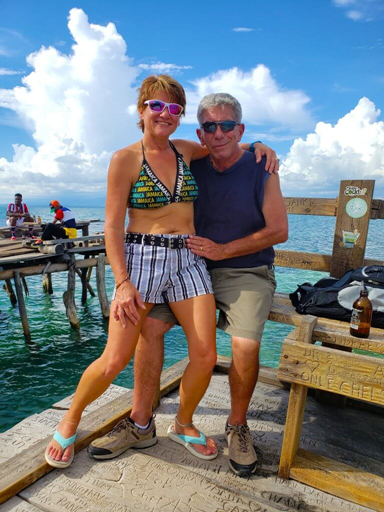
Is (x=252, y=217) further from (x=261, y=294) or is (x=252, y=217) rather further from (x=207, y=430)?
(x=207, y=430)

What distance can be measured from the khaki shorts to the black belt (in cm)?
56

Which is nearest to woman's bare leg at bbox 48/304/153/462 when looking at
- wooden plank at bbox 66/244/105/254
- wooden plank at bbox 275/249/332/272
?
wooden plank at bbox 275/249/332/272

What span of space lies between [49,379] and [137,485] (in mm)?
8403

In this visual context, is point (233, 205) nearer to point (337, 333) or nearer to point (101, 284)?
point (337, 333)

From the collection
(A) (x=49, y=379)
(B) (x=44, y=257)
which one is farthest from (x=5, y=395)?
(B) (x=44, y=257)

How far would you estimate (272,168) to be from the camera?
3.41 meters

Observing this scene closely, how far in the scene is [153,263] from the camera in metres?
3.03

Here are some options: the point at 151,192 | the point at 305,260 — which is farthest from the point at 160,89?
the point at 305,260

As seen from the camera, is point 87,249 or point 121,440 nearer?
point 121,440

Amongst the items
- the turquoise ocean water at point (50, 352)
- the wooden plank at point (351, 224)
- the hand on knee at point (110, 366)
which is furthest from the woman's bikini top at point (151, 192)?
the turquoise ocean water at point (50, 352)

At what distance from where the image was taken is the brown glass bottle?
2.75 m

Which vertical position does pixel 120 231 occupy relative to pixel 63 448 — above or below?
above

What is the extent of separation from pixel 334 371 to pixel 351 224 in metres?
2.35

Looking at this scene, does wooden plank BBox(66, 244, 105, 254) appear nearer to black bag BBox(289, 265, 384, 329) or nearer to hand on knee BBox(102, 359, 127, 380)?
hand on knee BBox(102, 359, 127, 380)
